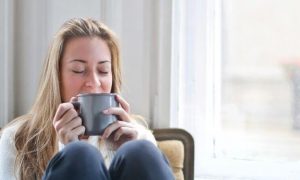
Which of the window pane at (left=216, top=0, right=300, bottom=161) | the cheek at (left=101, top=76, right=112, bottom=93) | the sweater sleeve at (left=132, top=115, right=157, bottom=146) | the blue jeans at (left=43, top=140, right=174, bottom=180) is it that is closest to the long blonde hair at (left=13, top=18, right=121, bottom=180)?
the cheek at (left=101, top=76, right=112, bottom=93)

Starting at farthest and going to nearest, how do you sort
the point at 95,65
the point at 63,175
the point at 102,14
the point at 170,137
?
the point at 102,14 < the point at 170,137 < the point at 95,65 < the point at 63,175

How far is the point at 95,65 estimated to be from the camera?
1.32m

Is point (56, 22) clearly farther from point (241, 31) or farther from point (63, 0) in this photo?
point (241, 31)

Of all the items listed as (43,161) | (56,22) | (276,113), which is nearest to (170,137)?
(276,113)

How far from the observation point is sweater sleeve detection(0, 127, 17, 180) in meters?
1.29

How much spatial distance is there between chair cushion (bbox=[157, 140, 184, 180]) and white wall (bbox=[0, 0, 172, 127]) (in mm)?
205

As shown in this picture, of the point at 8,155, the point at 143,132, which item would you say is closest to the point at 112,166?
the point at 143,132

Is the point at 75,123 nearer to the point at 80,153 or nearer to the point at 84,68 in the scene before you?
the point at 80,153

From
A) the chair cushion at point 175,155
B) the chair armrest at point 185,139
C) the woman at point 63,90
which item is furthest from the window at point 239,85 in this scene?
the woman at point 63,90

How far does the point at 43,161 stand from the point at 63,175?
39cm

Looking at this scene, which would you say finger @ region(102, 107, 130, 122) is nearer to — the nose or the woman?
the woman

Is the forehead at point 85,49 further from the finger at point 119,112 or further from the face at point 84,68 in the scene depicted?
the finger at point 119,112

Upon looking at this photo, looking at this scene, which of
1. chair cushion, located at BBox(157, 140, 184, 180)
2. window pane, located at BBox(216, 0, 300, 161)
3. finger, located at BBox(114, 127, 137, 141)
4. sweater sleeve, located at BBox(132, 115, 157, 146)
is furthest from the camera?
window pane, located at BBox(216, 0, 300, 161)

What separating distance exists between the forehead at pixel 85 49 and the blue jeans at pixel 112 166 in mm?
363
